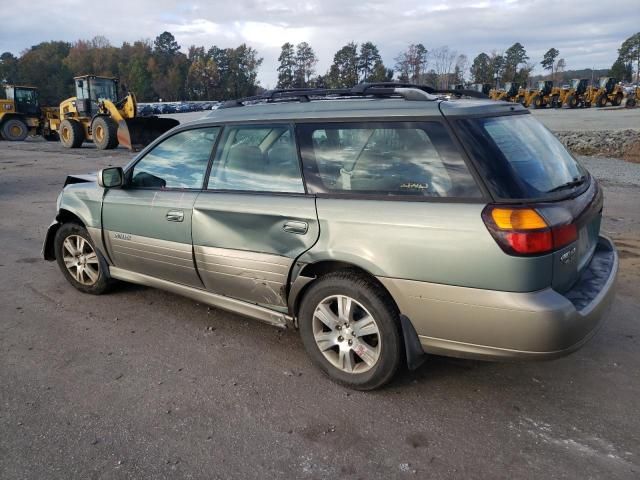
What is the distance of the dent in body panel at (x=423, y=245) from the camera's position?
8.57 feet

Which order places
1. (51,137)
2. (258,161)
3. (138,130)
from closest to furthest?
1. (258,161)
2. (138,130)
3. (51,137)

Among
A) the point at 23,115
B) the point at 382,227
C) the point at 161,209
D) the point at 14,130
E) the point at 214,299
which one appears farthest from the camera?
the point at 23,115

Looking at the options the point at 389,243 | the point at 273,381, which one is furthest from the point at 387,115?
the point at 273,381

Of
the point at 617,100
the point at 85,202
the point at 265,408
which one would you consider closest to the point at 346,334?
the point at 265,408

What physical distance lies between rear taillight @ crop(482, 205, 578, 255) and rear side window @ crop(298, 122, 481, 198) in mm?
170

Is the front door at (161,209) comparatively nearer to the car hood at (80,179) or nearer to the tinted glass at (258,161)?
the tinted glass at (258,161)

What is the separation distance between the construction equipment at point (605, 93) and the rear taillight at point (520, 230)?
49.3 m

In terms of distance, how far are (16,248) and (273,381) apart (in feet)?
15.5

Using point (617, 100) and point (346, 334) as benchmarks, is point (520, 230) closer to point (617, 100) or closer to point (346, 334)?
point (346, 334)

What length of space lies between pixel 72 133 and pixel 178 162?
66.7 ft

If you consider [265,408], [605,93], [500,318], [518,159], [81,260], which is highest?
[605,93]

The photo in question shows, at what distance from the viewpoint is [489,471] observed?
2.48 meters

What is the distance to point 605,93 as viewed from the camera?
45031 mm

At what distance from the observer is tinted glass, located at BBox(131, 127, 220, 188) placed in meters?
3.88
